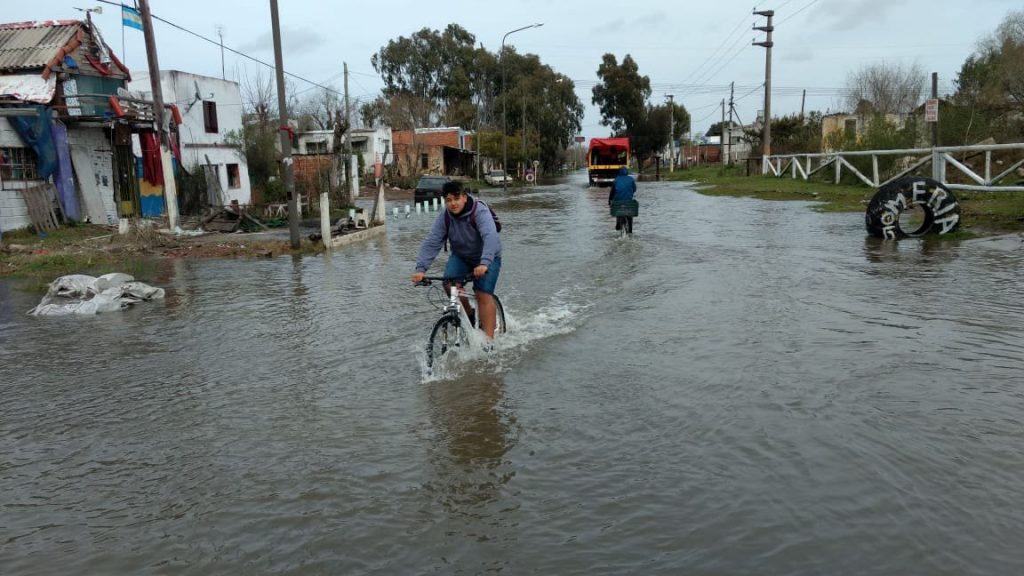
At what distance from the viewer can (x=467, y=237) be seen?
718 centimetres

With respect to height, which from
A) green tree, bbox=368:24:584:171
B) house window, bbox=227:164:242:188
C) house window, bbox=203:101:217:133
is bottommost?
house window, bbox=227:164:242:188

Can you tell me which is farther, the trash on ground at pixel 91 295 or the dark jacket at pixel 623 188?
the dark jacket at pixel 623 188

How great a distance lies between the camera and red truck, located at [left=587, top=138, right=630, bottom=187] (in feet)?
178

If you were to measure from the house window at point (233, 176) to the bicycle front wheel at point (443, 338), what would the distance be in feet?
85.9

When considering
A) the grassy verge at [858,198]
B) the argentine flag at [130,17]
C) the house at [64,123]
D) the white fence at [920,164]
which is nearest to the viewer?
the grassy verge at [858,198]

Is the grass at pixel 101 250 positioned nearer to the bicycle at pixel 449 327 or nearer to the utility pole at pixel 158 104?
the utility pole at pixel 158 104

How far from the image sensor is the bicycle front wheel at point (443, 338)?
6.90 m

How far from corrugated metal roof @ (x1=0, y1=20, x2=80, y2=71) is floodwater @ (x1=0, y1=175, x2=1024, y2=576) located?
15204 mm

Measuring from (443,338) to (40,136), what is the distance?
19633mm

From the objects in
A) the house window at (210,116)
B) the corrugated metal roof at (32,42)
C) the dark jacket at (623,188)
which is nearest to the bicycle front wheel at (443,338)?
the dark jacket at (623,188)

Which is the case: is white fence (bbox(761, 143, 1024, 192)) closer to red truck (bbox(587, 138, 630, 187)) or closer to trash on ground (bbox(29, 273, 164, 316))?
red truck (bbox(587, 138, 630, 187))

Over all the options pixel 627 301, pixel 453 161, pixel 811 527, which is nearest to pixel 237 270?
pixel 627 301

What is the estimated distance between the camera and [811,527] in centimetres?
387

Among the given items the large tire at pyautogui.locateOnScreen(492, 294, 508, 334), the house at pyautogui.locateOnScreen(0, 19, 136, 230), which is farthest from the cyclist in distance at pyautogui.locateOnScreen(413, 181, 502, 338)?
the house at pyautogui.locateOnScreen(0, 19, 136, 230)
